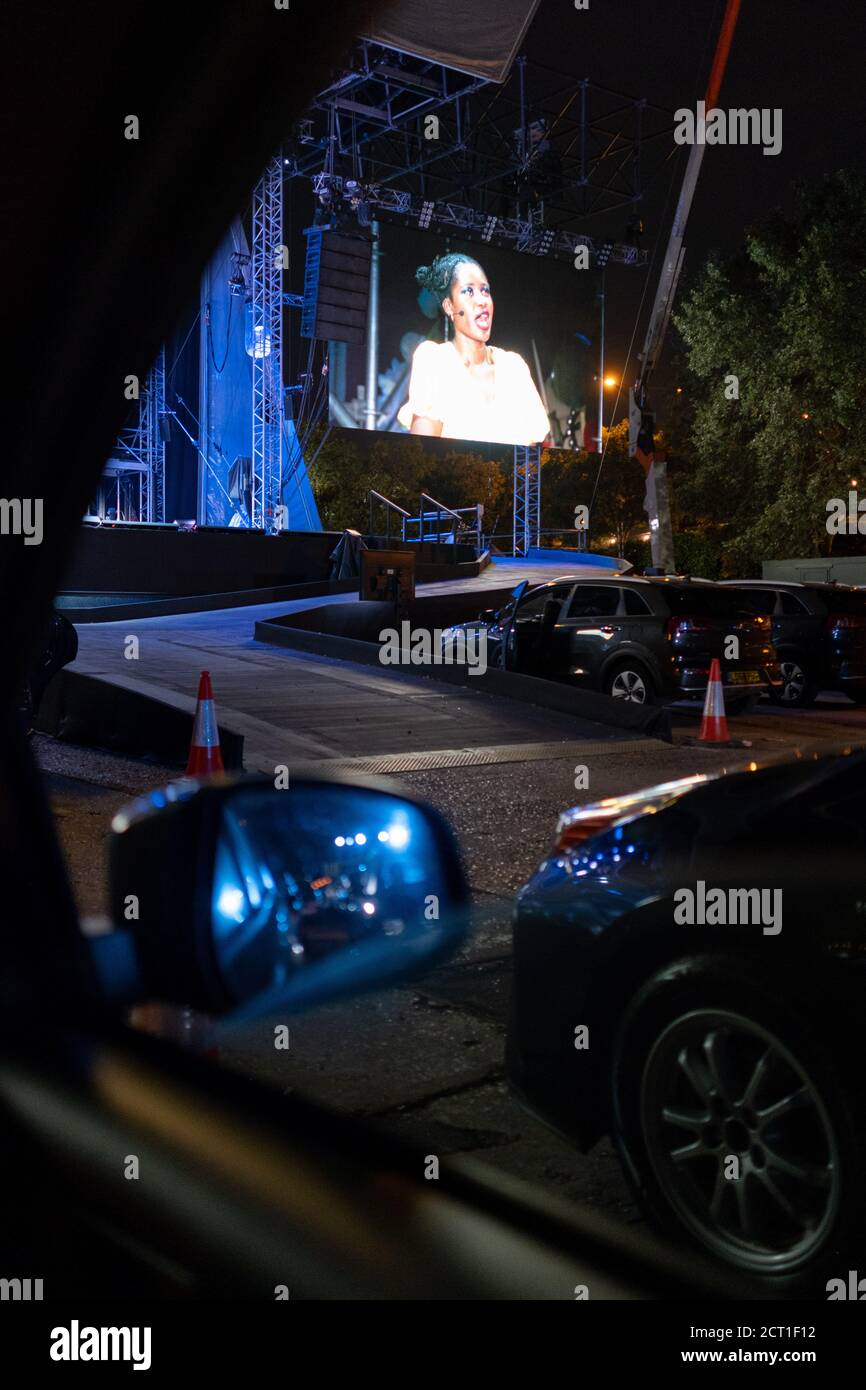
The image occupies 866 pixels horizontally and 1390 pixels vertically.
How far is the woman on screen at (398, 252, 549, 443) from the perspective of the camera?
35.0m

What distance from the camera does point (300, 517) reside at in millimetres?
32062

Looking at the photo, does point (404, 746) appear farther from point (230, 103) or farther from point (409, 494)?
point (409, 494)

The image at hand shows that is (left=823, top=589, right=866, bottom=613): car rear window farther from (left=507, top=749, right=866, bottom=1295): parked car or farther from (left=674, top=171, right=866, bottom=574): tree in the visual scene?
(left=674, top=171, right=866, bottom=574): tree

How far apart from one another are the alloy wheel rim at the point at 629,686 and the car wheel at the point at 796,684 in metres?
2.93

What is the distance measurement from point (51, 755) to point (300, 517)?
22573 mm

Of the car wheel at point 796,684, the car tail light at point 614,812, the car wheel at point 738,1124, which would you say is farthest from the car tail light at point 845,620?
the car wheel at point 738,1124

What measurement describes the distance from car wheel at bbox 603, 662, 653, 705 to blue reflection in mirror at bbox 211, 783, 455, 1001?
40.7 feet

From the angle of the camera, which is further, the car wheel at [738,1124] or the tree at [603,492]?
the tree at [603,492]

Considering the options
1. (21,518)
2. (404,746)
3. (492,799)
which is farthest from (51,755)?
Answer: (21,518)

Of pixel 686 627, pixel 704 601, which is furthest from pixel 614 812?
pixel 704 601

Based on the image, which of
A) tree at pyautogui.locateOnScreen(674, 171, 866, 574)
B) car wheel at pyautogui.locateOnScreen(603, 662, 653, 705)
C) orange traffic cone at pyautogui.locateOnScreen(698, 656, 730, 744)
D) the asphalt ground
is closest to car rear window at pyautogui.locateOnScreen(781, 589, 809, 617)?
car wheel at pyautogui.locateOnScreen(603, 662, 653, 705)

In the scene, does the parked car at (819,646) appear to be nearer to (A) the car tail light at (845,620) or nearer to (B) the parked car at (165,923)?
(A) the car tail light at (845,620)

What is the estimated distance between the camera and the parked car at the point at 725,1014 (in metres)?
2.06

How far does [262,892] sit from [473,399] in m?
35.5
